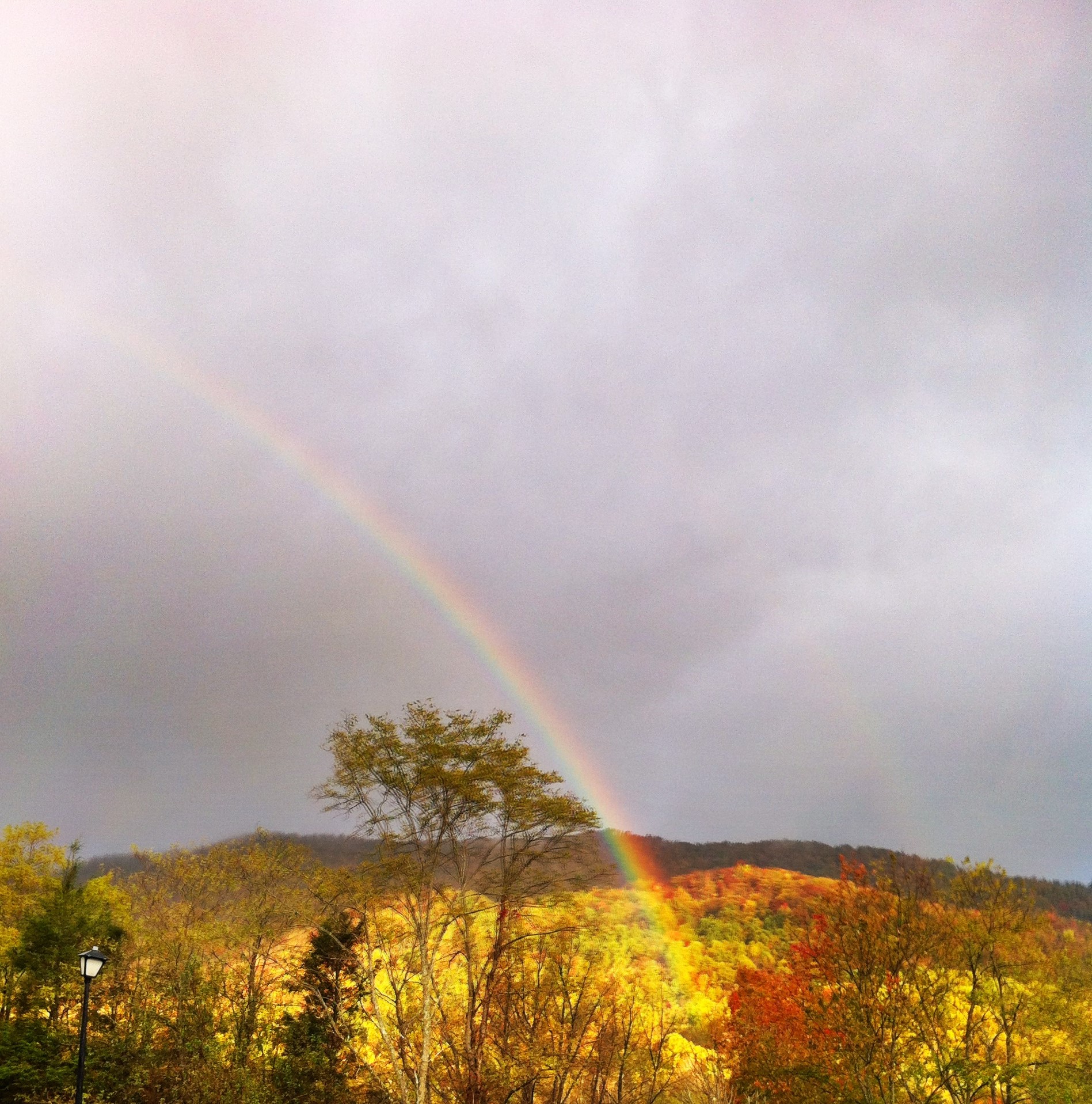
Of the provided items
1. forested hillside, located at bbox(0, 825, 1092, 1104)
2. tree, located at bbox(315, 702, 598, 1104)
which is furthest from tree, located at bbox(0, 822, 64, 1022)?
tree, located at bbox(315, 702, 598, 1104)

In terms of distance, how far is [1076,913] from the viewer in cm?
5356

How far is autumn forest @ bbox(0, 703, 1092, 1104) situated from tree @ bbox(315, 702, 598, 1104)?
0.10 m

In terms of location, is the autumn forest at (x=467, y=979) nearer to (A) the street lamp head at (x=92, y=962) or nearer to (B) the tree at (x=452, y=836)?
(B) the tree at (x=452, y=836)

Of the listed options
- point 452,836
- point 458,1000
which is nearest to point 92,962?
point 452,836

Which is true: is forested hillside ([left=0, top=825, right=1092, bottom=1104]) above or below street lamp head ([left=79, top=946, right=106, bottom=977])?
below

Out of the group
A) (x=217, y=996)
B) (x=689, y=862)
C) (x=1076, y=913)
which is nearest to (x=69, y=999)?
(x=217, y=996)

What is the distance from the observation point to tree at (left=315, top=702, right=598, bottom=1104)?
3000 centimetres

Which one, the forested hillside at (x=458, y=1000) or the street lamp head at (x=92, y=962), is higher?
the street lamp head at (x=92, y=962)

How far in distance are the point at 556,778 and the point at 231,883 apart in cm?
1599

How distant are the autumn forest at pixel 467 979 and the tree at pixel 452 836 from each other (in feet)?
0.32

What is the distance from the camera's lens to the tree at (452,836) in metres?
30.0

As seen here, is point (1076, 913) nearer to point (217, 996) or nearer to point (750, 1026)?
point (750, 1026)

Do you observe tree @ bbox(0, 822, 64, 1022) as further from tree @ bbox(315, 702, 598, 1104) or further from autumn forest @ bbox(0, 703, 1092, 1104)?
tree @ bbox(315, 702, 598, 1104)

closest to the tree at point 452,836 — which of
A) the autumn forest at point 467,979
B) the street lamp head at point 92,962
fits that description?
the autumn forest at point 467,979
